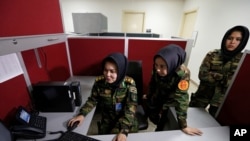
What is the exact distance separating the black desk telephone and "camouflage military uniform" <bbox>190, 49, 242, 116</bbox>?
162 cm

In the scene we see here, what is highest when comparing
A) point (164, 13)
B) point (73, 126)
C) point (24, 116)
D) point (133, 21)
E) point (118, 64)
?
point (164, 13)

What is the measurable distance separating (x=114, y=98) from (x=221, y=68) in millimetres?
1252

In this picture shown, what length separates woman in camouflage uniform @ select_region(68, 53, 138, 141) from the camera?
0.93 m

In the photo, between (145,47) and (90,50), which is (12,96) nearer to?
(90,50)

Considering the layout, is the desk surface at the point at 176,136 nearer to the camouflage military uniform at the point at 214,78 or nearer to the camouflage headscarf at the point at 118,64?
the camouflage headscarf at the point at 118,64

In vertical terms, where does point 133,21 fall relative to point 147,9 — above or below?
below

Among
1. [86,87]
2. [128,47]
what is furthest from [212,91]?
[86,87]

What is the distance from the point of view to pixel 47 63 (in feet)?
4.16

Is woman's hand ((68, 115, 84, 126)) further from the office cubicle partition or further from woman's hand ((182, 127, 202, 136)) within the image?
the office cubicle partition

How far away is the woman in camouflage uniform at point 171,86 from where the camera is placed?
926 millimetres

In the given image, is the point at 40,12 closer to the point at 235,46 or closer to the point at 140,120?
the point at 140,120

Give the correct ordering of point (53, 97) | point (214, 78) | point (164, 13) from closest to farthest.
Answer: point (53, 97) → point (214, 78) → point (164, 13)

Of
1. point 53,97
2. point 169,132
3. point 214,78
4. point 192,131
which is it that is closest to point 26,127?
point 53,97

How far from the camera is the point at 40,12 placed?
3.47 ft
